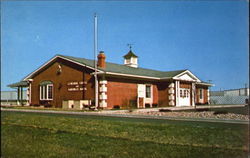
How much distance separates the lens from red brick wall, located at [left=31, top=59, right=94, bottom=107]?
2223 cm

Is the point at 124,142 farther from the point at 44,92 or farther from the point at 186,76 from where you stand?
the point at 186,76

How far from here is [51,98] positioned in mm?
24469

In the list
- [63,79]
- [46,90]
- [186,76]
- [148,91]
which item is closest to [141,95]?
[148,91]

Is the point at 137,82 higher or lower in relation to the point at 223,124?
higher

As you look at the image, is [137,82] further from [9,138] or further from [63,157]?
[63,157]

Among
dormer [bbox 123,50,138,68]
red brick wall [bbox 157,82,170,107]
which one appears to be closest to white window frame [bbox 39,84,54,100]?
dormer [bbox 123,50,138,68]

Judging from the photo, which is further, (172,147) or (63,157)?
(172,147)

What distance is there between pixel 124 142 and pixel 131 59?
25.1m

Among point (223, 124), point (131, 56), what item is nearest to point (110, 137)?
point (223, 124)

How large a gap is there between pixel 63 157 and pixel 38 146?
124cm

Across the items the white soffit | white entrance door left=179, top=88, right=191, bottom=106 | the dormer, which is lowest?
white entrance door left=179, top=88, right=191, bottom=106

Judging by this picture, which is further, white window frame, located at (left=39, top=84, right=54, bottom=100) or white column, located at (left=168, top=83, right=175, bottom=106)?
white column, located at (left=168, top=83, right=175, bottom=106)

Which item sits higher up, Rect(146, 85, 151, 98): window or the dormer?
the dormer

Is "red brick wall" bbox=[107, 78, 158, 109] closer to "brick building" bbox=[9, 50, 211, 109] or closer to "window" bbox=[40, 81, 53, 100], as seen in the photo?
"brick building" bbox=[9, 50, 211, 109]
